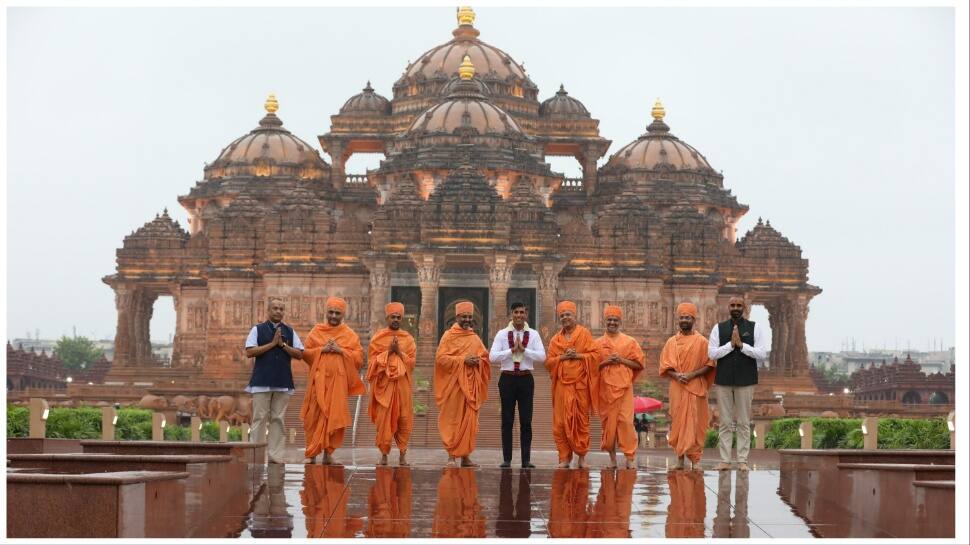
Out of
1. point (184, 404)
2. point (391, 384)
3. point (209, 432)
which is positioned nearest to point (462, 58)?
point (184, 404)

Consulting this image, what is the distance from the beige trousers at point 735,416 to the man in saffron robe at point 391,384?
3.76 metres

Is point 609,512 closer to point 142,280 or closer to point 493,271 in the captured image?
point 493,271

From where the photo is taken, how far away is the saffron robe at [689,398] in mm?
21906

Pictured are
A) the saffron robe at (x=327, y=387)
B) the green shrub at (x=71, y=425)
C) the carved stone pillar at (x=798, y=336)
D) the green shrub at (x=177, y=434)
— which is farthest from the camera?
the carved stone pillar at (x=798, y=336)

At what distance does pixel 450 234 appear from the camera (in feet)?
196

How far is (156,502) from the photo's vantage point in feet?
46.0

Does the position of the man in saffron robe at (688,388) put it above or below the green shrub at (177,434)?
above

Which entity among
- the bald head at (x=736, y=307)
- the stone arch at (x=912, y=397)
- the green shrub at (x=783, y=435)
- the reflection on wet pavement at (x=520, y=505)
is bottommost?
the reflection on wet pavement at (x=520, y=505)

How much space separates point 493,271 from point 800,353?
14801 millimetres

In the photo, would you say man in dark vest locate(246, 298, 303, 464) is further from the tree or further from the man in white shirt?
the tree

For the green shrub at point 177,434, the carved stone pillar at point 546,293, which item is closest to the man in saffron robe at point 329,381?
the green shrub at point 177,434

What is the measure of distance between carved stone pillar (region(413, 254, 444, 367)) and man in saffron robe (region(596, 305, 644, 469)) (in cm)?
3560

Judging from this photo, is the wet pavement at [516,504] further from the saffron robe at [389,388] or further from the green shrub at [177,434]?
the green shrub at [177,434]

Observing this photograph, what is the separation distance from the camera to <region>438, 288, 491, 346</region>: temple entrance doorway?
61.3 meters
